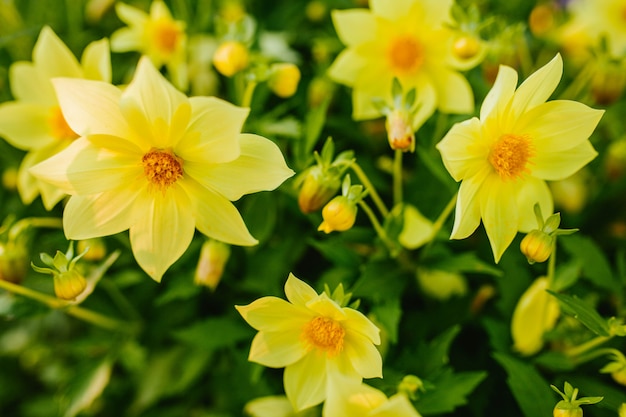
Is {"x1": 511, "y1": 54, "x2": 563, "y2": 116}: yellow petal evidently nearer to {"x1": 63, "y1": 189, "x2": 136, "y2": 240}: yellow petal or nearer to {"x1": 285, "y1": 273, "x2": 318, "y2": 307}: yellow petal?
{"x1": 285, "y1": 273, "x2": 318, "y2": 307}: yellow petal

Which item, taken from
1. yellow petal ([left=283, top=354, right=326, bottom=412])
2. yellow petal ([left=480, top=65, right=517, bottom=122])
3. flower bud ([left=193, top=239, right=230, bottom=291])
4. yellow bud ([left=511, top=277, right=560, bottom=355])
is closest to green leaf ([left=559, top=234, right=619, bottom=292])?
yellow bud ([left=511, top=277, right=560, bottom=355])

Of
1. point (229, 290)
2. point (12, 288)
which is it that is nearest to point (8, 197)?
point (12, 288)

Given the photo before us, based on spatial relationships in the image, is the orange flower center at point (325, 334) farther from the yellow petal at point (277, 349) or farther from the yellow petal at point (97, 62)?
the yellow petal at point (97, 62)

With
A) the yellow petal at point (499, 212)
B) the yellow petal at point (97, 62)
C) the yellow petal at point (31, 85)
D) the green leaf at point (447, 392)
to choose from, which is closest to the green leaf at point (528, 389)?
the green leaf at point (447, 392)

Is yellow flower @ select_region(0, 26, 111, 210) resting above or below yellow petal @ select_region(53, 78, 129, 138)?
below

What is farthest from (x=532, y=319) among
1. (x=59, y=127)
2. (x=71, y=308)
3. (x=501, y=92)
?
(x=59, y=127)

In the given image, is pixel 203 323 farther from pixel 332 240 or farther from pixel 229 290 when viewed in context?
pixel 332 240
